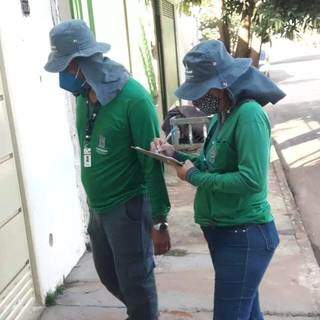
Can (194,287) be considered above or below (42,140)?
below

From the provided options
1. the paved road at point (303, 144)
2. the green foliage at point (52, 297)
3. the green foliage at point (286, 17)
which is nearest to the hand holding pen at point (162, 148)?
the green foliage at point (52, 297)

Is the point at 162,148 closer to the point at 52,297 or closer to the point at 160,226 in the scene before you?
the point at 160,226

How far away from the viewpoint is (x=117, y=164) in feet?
9.36

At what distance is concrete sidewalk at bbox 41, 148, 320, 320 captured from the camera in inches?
148

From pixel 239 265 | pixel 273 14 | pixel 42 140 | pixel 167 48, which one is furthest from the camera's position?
pixel 167 48

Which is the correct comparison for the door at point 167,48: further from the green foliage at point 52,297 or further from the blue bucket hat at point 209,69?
the blue bucket hat at point 209,69

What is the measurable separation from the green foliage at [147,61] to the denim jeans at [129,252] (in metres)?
5.37

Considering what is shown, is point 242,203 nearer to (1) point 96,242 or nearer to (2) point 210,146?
(2) point 210,146

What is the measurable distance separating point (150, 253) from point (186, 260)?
5.94ft

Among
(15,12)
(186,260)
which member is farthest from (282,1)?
(15,12)

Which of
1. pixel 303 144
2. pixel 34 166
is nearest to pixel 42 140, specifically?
pixel 34 166

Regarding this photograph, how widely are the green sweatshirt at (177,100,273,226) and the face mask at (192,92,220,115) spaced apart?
0.09 meters

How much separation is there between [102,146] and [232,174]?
791 millimetres

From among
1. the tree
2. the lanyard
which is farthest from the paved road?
the lanyard
